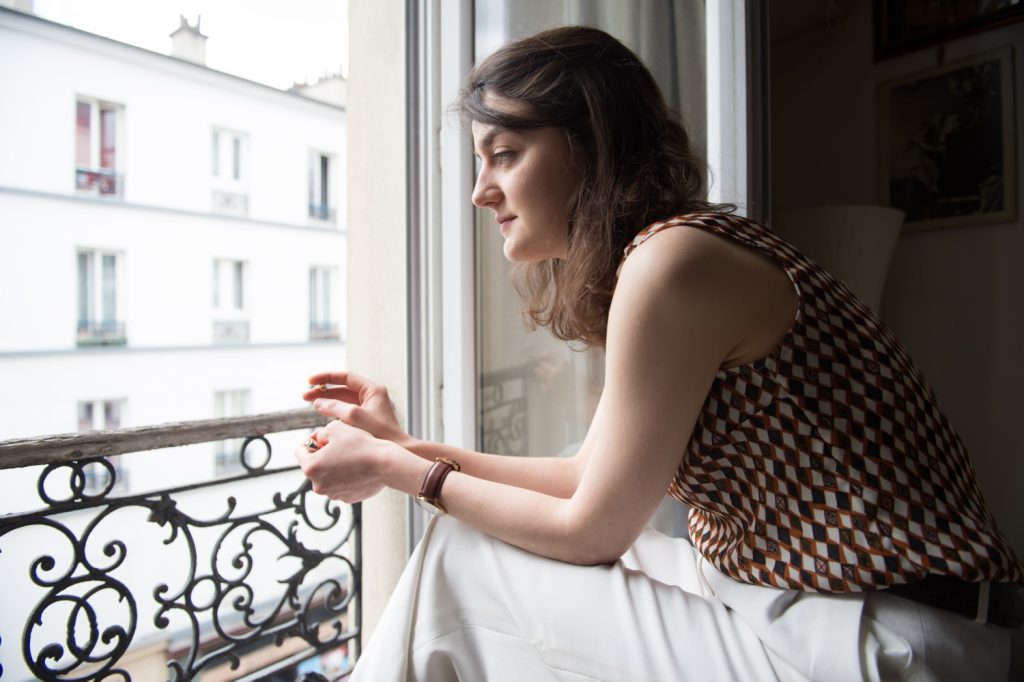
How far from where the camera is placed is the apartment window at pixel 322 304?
3527mm

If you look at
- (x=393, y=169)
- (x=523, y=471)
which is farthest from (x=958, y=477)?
(x=393, y=169)

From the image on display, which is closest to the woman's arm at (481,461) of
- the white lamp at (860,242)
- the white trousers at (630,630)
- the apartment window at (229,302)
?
the white trousers at (630,630)

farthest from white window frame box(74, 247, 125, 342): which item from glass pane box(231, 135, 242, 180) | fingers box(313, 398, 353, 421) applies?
fingers box(313, 398, 353, 421)

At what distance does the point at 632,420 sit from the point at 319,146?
3194mm

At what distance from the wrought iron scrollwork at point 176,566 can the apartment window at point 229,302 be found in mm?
1895

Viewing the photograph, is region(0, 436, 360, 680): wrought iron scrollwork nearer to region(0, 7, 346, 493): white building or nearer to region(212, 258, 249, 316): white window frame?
region(0, 7, 346, 493): white building

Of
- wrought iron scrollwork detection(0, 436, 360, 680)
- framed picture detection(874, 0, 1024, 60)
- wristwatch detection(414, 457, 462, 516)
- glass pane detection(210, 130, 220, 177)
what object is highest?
glass pane detection(210, 130, 220, 177)

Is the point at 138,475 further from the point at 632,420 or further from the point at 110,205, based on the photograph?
the point at 632,420

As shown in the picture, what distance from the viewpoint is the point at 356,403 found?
1069 mm

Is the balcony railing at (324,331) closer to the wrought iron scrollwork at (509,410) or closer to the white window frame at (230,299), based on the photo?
the white window frame at (230,299)

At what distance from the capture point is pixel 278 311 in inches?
142

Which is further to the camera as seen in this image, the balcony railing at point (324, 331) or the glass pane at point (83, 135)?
the balcony railing at point (324, 331)

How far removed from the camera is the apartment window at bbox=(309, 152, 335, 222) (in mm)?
3395

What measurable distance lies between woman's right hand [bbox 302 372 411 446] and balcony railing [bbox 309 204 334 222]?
2593 mm
